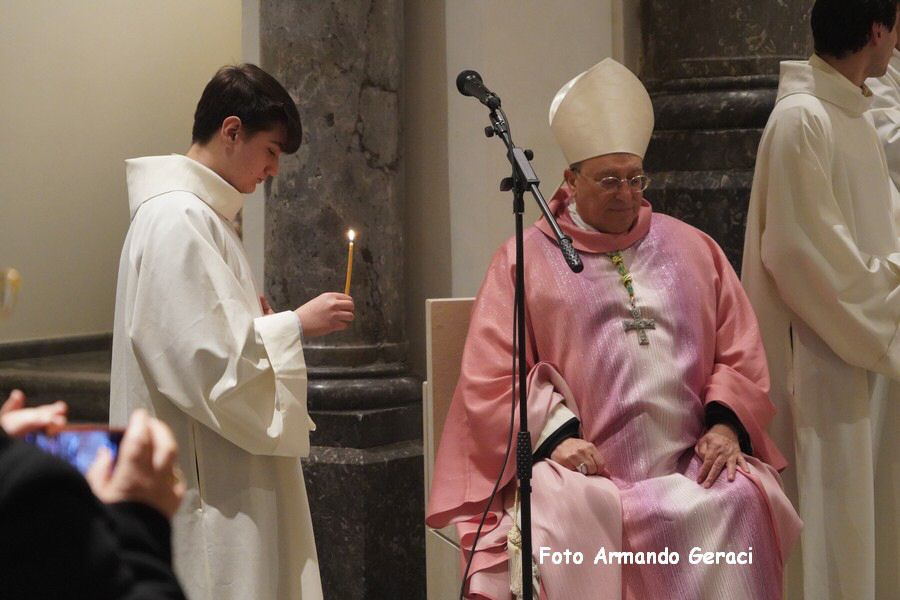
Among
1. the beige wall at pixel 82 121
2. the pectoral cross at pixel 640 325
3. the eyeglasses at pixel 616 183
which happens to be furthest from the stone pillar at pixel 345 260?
the beige wall at pixel 82 121

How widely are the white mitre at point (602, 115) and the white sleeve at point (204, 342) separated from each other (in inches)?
47.4

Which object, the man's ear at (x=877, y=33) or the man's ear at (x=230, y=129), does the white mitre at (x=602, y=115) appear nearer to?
the man's ear at (x=877, y=33)

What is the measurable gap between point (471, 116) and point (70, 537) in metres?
3.73

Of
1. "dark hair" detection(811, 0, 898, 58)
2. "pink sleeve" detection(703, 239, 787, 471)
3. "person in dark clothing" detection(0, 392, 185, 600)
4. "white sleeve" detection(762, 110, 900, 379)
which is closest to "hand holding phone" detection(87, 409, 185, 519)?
"person in dark clothing" detection(0, 392, 185, 600)

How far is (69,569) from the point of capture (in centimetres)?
111

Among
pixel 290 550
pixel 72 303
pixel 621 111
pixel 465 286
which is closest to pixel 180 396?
pixel 290 550

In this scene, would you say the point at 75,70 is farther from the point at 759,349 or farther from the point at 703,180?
the point at 759,349

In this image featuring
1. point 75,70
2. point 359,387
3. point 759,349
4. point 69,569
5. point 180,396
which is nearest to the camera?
point 69,569

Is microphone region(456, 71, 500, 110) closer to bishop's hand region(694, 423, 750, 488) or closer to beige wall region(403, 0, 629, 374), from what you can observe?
bishop's hand region(694, 423, 750, 488)

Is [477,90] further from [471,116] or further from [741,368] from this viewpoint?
[471,116]

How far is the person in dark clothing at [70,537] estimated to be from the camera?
1109 mm

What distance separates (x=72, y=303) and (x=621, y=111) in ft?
13.4

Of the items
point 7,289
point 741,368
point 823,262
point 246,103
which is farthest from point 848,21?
point 7,289

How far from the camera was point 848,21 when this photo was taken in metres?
3.75
